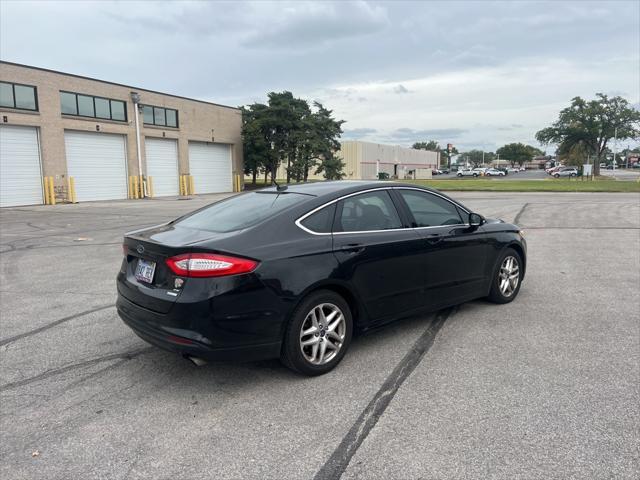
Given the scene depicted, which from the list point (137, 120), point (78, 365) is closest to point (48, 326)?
point (78, 365)

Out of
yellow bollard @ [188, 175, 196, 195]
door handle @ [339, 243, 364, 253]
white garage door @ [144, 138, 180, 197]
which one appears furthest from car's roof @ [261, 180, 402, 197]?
yellow bollard @ [188, 175, 196, 195]

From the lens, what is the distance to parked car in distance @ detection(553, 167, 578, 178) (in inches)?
2943

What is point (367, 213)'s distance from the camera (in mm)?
4516

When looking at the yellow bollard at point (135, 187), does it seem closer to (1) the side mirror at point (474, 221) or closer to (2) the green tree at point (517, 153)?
(1) the side mirror at point (474, 221)

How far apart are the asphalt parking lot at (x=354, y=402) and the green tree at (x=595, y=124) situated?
3031 inches

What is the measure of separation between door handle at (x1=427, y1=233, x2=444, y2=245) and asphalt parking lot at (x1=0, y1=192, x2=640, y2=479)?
902 millimetres

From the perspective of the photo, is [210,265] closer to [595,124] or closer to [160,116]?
[160,116]

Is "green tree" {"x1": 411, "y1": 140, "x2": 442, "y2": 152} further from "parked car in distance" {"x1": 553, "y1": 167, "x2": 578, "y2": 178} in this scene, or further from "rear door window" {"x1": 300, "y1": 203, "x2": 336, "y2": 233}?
"rear door window" {"x1": 300, "y1": 203, "x2": 336, "y2": 233}

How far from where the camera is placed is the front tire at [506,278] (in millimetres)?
5748

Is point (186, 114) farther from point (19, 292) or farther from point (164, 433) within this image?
point (164, 433)

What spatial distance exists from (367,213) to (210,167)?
35938mm

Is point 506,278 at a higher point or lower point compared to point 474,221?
lower

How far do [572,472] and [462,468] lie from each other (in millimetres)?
587

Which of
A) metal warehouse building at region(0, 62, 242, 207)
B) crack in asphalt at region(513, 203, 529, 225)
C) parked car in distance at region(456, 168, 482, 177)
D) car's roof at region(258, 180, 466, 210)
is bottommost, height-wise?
crack in asphalt at region(513, 203, 529, 225)
